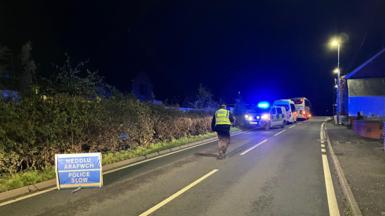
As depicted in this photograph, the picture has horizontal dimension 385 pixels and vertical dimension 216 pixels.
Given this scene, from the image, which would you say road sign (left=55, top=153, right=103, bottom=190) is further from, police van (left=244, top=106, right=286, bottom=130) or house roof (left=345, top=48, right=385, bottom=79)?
house roof (left=345, top=48, right=385, bottom=79)

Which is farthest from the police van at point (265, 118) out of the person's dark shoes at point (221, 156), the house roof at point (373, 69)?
the person's dark shoes at point (221, 156)

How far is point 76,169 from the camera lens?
841 cm

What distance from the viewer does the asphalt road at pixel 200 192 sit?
6.66 metres

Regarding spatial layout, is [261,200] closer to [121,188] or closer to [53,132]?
[121,188]

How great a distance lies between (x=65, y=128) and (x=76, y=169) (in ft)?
10.4

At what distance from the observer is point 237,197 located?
7512 millimetres

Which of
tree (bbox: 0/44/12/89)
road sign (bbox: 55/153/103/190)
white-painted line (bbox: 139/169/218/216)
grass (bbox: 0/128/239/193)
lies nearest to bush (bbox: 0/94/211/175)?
grass (bbox: 0/128/239/193)

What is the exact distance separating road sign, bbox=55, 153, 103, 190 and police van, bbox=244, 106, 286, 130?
79.0 ft

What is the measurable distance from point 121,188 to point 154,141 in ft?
31.1

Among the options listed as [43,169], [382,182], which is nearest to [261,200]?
[382,182]

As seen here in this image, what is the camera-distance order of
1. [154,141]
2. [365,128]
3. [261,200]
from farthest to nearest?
1. [365,128]
2. [154,141]
3. [261,200]

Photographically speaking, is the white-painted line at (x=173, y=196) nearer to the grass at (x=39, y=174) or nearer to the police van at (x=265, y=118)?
the grass at (x=39, y=174)

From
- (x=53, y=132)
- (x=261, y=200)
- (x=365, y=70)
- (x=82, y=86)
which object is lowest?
(x=261, y=200)

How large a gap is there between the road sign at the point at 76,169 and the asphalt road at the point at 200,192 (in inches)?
9.2
